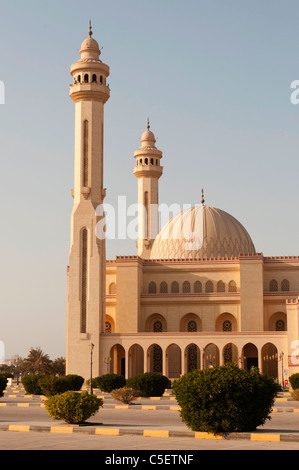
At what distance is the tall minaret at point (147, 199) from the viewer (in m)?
63.5

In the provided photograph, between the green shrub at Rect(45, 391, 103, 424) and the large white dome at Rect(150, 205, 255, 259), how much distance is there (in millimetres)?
41632

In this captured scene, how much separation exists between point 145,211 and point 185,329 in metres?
13.2

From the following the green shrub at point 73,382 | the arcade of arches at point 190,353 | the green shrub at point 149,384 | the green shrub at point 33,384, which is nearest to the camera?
the green shrub at point 73,382

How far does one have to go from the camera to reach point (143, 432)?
15.7 meters

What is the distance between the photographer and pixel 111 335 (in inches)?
1992

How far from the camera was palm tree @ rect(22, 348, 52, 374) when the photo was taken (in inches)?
2532

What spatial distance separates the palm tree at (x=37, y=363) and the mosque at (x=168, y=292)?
11747mm

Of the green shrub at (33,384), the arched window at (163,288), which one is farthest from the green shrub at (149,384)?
the arched window at (163,288)

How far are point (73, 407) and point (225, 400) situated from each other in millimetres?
4205

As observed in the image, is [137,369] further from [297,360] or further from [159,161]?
[159,161]

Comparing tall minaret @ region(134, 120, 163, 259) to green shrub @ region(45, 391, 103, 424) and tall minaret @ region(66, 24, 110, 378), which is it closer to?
tall minaret @ region(66, 24, 110, 378)

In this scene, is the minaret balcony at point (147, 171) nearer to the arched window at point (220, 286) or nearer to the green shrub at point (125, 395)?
the arched window at point (220, 286)

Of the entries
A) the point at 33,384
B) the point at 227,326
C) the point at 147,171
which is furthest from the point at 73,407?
the point at 147,171
